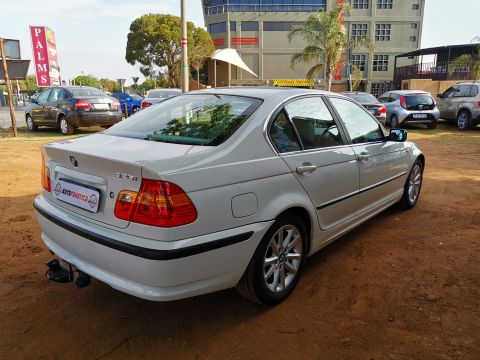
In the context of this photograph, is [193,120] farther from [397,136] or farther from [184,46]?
[184,46]

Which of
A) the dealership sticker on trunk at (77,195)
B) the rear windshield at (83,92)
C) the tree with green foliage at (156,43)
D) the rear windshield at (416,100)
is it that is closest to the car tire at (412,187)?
the dealership sticker on trunk at (77,195)

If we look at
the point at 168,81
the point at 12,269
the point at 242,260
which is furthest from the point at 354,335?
the point at 168,81

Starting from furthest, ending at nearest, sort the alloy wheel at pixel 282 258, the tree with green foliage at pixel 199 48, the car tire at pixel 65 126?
the tree with green foliage at pixel 199 48 < the car tire at pixel 65 126 < the alloy wheel at pixel 282 258

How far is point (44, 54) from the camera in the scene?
3525cm

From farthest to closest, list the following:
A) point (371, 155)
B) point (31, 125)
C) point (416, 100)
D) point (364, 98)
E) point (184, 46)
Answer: point (416, 100)
point (364, 98)
point (31, 125)
point (184, 46)
point (371, 155)

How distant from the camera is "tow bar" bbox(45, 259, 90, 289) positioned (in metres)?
2.60

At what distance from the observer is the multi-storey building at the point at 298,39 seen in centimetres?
5128

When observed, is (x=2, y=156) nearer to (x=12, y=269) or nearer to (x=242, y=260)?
(x=12, y=269)

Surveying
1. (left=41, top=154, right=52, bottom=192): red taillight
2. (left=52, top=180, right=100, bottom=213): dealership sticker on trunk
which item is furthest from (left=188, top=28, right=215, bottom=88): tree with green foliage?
(left=52, top=180, right=100, bottom=213): dealership sticker on trunk

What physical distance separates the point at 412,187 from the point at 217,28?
5216 cm

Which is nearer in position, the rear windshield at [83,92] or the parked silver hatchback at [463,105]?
the rear windshield at [83,92]

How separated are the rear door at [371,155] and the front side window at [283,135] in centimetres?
85

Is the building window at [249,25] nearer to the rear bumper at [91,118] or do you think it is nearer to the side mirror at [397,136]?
the rear bumper at [91,118]

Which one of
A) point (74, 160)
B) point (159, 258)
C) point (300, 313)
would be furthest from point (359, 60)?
point (159, 258)
